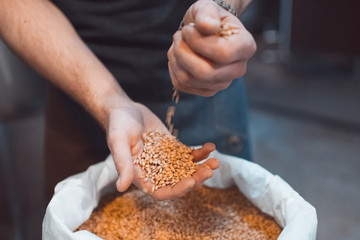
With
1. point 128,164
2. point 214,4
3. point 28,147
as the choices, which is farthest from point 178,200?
point 28,147

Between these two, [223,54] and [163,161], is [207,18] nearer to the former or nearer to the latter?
[223,54]

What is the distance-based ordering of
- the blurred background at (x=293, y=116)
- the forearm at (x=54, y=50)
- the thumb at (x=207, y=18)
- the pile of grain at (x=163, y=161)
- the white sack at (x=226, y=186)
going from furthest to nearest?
the blurred background at (x=293, y=116), the forearm at (x=54, y=50), the pile of grain at (x=163, y=161), the white sack at (x=226, y=186), the thumb at (x=207, y=18)

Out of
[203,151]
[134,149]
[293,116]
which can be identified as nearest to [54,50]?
[134,149]

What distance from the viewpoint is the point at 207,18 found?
450 mm

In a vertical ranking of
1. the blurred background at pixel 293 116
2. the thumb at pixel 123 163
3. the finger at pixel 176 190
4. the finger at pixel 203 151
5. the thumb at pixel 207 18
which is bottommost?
the blurred background at pixel 293 116

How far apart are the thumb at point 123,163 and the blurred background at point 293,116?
568 millimetres

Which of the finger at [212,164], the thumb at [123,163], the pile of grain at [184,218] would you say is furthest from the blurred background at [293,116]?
the thumb at [123,163]

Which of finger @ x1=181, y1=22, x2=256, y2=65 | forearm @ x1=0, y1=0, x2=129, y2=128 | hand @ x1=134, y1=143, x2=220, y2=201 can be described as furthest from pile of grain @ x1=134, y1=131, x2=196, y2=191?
finger @ x1=181, y1=22, x2=256, y2=65

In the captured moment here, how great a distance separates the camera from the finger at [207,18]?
45 cm

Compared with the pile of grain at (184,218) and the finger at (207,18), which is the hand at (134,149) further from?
the finger at (207,18)

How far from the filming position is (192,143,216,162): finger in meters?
0.69

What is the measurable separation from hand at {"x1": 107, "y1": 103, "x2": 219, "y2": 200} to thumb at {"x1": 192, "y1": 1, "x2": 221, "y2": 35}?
275 mm

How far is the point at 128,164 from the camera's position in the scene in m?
0.59

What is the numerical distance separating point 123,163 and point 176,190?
113 millimetres
